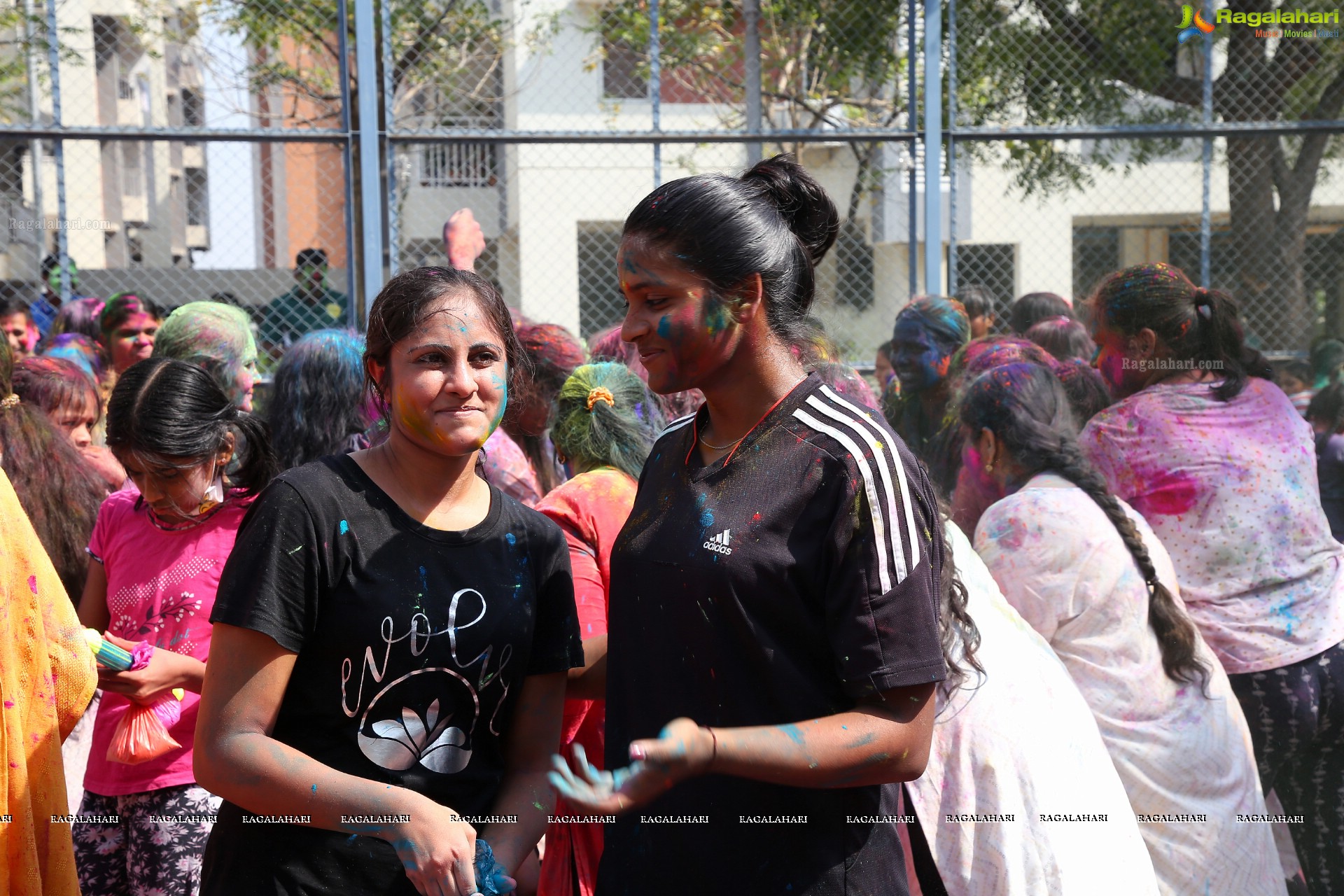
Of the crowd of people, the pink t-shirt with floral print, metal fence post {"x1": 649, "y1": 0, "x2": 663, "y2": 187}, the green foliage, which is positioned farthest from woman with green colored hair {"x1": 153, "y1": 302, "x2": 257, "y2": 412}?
the green foliage

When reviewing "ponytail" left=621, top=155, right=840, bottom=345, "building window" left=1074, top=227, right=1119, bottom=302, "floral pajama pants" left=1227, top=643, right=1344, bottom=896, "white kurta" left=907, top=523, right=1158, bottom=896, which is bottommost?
"floral pajama pants" left=1227, top=643, right=1344, bottom=896

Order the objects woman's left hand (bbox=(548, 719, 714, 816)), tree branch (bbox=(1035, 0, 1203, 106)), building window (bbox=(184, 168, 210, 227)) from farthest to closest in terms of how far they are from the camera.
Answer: building window (bbox=(184, 168, 210, 227)), tree branch (bbox=(1035, 0, 1203, 106)), woman's left hand (bbox=(548, 719, 714, 816))

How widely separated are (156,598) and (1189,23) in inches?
285

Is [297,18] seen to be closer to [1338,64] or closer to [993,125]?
[993,125]

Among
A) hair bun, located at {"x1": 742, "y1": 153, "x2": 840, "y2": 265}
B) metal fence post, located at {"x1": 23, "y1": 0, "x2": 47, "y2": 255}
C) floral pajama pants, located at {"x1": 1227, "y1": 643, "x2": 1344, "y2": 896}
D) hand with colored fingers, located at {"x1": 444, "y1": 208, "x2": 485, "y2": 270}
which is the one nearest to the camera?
hair bun, located at {"x1": 742, "y1": 153, "x2": 840, "y2": 265}

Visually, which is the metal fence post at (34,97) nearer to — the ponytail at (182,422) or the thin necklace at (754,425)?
the ponytail at (182,422)

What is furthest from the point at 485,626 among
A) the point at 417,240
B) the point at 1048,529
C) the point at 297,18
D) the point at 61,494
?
the point at 417,240

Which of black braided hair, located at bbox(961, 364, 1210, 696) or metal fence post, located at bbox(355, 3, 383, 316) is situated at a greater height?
metal fence post, located at bbox(355, 3, 383, 316)

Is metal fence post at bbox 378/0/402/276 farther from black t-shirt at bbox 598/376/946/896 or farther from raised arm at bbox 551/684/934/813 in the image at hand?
raised arm at bbox 551/684/934/813

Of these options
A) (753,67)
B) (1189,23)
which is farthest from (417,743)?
(1189,23)

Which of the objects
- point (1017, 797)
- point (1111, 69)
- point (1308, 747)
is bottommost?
point (1308, 747)

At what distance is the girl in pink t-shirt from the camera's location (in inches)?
104

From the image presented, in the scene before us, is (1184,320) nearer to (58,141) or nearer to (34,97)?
(58,141)

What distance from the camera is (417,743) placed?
6.14 ft
